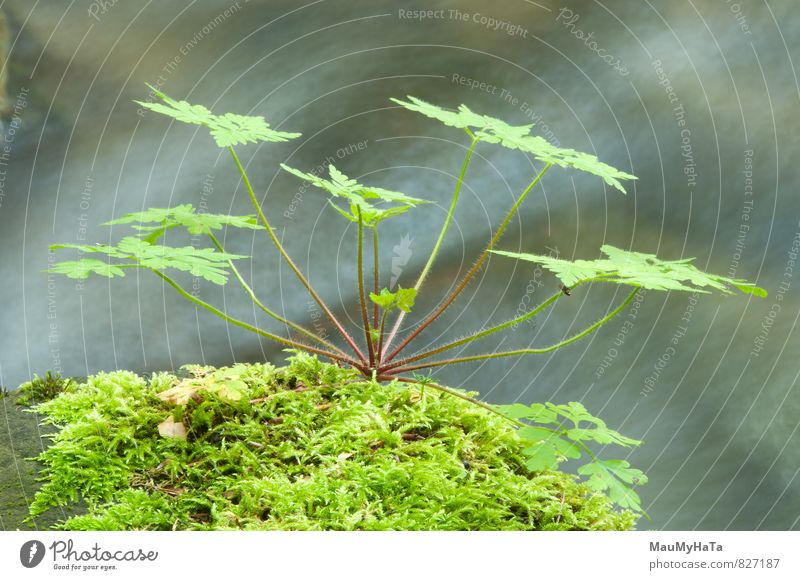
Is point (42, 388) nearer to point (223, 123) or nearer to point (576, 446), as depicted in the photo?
point (223, 123)

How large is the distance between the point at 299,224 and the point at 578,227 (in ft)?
4.26

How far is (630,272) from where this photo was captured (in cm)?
200

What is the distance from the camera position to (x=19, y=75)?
2.90 meters

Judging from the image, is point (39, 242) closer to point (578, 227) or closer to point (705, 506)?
point (578, 227)

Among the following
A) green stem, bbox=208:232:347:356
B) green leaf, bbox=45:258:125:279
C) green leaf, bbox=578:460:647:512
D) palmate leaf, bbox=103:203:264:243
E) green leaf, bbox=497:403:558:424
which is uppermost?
palmate leaf, bbox=103:203:264:243

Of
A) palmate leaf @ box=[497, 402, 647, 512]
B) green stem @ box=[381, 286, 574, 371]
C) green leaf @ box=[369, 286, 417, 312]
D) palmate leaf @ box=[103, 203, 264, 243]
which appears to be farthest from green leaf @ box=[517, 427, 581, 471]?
palmate leaf @ box=[103, 203, 264, 243]

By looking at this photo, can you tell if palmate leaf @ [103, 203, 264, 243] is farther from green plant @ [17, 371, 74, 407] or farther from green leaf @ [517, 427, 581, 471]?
green leaf @ [517, 427, 581, 471]

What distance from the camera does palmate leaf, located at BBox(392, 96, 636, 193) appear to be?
2.24 m

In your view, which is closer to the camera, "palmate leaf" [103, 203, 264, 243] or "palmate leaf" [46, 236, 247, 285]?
"palmate leaf" [46, 236, 247, 285]

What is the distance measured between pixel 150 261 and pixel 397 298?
728 mm

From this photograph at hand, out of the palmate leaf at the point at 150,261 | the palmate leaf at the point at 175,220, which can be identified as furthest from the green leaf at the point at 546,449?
the palmate leaf at the point at 175,220

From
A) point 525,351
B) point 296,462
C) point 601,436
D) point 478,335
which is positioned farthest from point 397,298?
point 601,436

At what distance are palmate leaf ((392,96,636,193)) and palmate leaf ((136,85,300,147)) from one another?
0.44 meters
